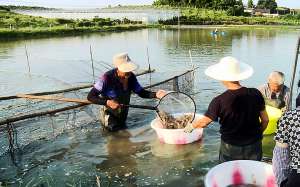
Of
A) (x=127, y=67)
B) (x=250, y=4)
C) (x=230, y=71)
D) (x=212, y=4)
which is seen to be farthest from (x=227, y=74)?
(x=250, y=4)

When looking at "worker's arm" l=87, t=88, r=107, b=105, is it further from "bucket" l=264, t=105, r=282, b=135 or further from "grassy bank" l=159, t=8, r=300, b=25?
"grassy bank" l=159, t=8, r=300, b=25

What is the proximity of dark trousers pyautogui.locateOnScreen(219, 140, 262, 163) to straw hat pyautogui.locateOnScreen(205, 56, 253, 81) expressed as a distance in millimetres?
773

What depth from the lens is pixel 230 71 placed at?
3.78 meters

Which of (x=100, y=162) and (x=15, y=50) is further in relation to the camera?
(x=15, y=50)

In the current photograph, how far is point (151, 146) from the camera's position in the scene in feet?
22.1

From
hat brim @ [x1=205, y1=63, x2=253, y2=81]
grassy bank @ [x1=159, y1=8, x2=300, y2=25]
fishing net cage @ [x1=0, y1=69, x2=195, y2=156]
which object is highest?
grassy bank @ [x1=159, y1=8, x2=300, y2=25]

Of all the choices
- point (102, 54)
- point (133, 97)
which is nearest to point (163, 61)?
point (102, 54)

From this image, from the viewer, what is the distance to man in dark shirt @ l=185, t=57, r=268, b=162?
12.1 ft

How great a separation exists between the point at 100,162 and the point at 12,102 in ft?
15.7

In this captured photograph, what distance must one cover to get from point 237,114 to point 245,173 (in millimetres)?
665

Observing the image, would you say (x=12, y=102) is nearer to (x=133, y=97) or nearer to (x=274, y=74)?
(x=133, y=97)

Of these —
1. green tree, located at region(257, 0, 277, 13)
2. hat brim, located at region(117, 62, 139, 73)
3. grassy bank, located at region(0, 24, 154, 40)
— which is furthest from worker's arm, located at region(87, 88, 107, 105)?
green tree, located at region(257, 0, 277, 13)

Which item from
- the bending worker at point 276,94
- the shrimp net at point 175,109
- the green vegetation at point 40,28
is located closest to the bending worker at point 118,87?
the shrimp net at point 175,109

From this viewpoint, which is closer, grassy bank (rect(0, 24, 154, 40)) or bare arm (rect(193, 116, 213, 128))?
bare arm (rect(193, 116, 213, 128))
